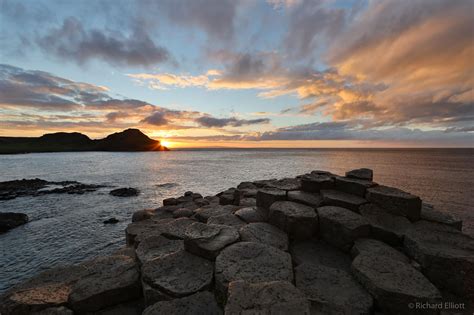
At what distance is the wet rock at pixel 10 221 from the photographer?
14508 millimetres

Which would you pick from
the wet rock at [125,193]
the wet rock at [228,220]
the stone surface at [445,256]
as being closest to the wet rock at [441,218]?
the stone surface at [445,256]

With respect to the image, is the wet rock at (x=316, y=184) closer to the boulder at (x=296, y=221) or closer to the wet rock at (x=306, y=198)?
the wet rock at (x=306, y=198)

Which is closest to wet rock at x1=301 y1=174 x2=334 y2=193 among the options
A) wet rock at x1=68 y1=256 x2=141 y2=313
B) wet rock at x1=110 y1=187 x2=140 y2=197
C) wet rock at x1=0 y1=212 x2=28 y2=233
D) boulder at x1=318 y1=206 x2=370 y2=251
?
boulder at x1=318 y1=206 x2=370 y2=251

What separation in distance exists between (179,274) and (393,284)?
12.9ft

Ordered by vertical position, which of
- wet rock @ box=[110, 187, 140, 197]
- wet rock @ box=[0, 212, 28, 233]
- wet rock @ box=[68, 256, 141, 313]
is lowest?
wet rock @ box=[110, 187, 140, 197]

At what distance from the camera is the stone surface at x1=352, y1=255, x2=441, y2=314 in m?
3.76

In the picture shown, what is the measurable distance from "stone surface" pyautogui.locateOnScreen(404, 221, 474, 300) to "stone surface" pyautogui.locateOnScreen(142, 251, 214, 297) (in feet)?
14.5

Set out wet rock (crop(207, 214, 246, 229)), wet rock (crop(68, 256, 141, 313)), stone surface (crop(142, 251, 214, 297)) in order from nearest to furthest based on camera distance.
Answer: stone surface (crop(142, 251, 214, 297)), wet rock (crop(68, 256, 141, 313)), wet rock (crop(207, 214, 246, 229))

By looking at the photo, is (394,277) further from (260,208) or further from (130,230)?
(130,230)

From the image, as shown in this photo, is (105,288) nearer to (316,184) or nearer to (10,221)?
(316,184)

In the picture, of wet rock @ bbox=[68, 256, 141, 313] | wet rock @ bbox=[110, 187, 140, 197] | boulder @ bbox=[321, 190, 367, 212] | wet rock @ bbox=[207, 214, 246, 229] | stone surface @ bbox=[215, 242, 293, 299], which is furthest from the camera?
wet rock @ bbox=[110, 187, 140, 197]

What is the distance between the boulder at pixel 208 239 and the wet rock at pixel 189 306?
3.01ft

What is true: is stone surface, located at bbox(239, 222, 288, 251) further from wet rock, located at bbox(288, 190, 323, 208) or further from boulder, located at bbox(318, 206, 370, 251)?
wet rock, located at bbox(288, 190, 323, 208)

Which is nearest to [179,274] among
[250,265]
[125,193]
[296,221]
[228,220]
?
[250,265]
